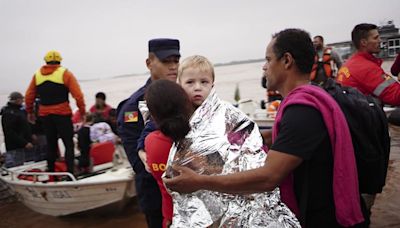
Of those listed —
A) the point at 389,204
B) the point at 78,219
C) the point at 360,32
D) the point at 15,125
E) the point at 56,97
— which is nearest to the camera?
the point at 360,32

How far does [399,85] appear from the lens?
280 cm

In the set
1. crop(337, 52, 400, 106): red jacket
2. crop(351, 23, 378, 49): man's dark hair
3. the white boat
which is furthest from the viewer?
the white boat

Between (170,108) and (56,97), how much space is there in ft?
13.0

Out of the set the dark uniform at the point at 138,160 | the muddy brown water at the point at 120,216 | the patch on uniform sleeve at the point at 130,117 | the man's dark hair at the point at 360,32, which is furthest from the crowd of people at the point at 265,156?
the muddy brown water at the point at 120,216

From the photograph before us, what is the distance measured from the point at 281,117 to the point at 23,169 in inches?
207

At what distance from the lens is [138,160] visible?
2135 millimetres

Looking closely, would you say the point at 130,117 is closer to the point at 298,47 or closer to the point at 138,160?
the point at 138,160

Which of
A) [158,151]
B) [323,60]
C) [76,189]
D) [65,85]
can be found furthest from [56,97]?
[323,60]

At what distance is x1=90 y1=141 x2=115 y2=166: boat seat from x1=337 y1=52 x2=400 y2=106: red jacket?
3.68 m

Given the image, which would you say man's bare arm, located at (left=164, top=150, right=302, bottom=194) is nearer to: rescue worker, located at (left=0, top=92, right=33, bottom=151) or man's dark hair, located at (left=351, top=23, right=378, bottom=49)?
man's dark hair, located at (left=351, top=23, right=378, bottom=49)

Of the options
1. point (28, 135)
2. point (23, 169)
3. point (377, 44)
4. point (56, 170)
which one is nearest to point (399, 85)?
point (377, 44)

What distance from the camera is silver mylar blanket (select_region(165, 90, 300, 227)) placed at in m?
1.29

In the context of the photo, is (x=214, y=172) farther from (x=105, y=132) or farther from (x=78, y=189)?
(x=105, y=132)

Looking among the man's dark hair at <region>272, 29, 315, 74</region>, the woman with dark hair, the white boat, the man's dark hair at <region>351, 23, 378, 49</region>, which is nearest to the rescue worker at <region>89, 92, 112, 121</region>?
the white boat
